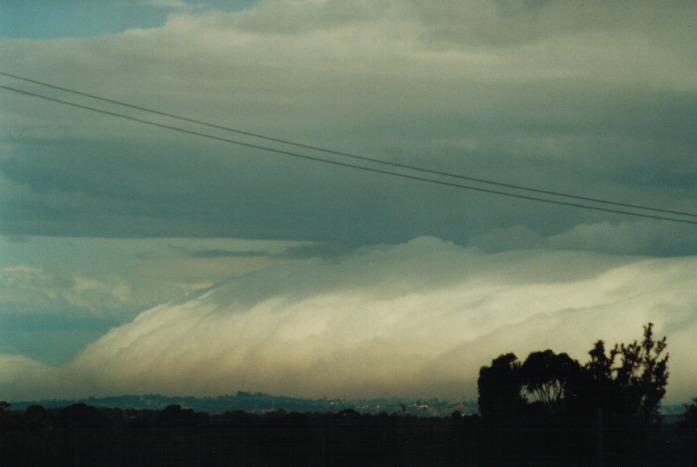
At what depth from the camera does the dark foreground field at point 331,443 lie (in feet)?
100

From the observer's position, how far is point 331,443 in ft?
103

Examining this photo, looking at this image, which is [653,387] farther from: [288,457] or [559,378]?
[288,457]

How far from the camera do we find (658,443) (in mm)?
33531

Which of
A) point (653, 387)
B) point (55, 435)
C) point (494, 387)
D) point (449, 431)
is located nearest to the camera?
point (55, 435)

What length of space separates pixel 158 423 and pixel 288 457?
12.9 feet

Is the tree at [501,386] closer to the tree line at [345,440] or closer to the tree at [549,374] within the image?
the tree at [549,374]

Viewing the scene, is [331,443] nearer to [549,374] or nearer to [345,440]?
[345,440]

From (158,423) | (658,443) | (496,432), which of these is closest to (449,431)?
(496,432)

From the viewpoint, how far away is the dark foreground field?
30500mm

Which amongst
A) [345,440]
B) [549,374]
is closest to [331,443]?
[345,440]

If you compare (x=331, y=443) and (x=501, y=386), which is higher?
(x=501, y=386)

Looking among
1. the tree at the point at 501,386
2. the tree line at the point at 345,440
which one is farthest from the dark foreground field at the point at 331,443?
the tree at the point at 501,386

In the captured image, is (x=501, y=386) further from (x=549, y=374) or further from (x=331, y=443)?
(x=331, y=443)

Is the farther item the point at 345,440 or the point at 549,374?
the point at 549,374
